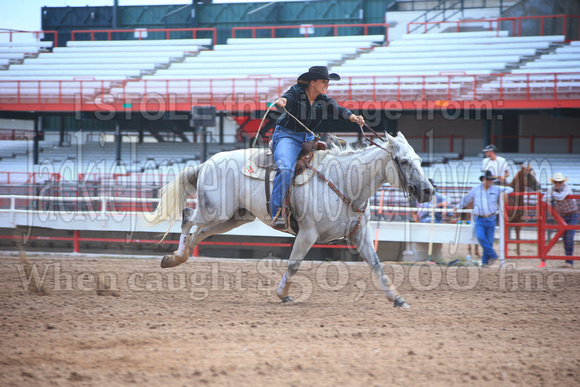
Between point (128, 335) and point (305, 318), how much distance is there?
1.64 meters

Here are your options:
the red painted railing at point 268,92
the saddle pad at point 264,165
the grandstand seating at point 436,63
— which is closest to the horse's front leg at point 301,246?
the saddle pad at point 264,165

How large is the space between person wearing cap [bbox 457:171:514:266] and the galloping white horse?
4.65 meters

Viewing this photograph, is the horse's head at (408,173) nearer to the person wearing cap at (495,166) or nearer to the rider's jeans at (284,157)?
the rider's jeans at (284,157)

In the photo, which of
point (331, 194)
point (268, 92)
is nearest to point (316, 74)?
point (331, 194)

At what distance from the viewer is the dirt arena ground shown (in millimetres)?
Answer: 3604

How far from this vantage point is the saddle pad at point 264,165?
5.97 metres

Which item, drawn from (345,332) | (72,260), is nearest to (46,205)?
(72,260)

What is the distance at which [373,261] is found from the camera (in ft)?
18.9

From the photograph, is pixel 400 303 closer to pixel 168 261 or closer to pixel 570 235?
pixel 168 261

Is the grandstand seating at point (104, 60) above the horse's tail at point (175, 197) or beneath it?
above

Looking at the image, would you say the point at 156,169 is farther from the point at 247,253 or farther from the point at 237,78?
the point at 247,253

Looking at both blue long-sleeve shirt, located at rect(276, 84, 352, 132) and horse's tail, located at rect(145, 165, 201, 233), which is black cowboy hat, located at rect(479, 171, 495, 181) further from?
horse's tail, located at rect(145, 165, 201, 233)

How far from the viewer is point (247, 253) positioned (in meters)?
12.5

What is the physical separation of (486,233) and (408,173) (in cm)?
509
